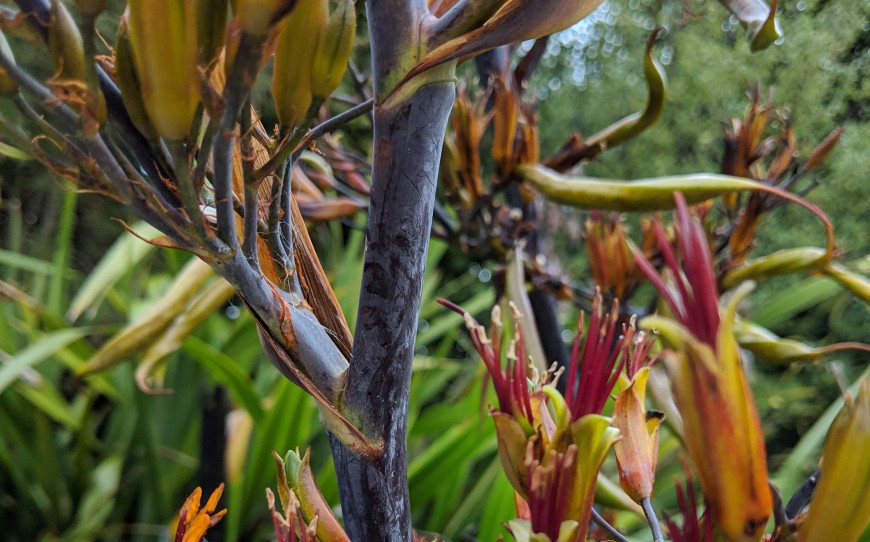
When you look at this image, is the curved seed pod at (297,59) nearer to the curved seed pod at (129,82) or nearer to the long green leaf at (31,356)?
the curved seed pod at (129,82)

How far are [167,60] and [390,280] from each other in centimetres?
7

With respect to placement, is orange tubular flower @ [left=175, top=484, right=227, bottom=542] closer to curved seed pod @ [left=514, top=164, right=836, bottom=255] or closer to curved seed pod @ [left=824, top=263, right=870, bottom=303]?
curved seed pod @ [left=514, top=164, right=836, bottom=255]

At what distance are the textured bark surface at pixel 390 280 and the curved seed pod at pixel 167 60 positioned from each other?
53 millimetres

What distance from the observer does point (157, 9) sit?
12 centimetres

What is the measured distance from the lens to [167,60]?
0.12 meters

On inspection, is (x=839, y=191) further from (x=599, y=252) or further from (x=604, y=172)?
(x=604, y=172)

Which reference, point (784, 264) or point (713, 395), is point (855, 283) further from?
point (713, 395)

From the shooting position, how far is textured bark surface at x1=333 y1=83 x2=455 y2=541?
0.17 metres

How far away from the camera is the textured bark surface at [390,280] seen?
6.5 inches

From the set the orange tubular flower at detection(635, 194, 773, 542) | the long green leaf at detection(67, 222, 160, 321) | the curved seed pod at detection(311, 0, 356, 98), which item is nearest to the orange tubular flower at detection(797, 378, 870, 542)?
the orange tubular flower at detection(635, 194, 773, 542)

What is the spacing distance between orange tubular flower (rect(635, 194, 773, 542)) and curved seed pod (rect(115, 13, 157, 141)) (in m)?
0.11

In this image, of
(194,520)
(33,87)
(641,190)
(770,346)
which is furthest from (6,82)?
(770,346)

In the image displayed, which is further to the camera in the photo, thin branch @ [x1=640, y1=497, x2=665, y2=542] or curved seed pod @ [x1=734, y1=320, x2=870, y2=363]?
curved seed pod @ [x1=734, y1=320, x2=870, y2=363]

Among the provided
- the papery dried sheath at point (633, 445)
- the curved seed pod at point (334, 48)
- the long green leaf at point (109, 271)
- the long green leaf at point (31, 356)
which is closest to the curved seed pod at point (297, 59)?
the curved seed pod at point (334, 48)
